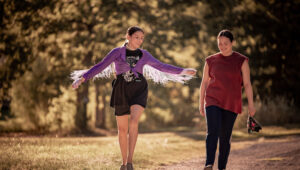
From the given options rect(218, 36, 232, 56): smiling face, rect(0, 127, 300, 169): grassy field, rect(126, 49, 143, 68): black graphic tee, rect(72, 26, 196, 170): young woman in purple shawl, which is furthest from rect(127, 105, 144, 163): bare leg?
rect(218, 36, 232, 56): smiling face

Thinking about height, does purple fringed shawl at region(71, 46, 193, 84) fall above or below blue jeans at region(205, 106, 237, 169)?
above

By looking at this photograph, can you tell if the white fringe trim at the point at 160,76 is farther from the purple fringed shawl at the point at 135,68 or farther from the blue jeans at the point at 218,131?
the blue jeans at the point at 218,131

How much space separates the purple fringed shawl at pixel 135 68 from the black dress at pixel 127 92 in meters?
0.08

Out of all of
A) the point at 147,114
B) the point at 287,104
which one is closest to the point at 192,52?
the point at 147,114

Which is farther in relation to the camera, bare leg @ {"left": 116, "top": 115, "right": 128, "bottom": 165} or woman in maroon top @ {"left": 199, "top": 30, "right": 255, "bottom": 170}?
bare leg @ {"left": 116, "top": 115, "right": 128, "bottom": 165}

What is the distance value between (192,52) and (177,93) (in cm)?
454

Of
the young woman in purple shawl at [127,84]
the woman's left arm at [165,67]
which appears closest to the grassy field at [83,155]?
the young woman in purple shawl at [127,84]

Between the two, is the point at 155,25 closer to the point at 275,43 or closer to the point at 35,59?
the point at 35,59

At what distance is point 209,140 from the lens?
5477 millimetres

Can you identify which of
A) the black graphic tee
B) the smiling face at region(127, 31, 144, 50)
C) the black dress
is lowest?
the black dress

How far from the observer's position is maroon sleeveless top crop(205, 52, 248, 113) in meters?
5.53

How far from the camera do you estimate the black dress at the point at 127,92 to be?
237 inches

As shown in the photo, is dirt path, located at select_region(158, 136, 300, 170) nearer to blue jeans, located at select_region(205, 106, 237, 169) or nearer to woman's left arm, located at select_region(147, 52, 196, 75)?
blue jeans, located at select_region(205, 106, 237, 169)

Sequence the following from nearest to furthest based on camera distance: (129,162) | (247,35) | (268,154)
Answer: (129,162)
(268,154)
(247,35)
